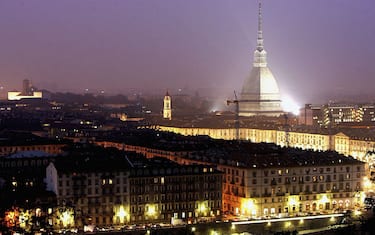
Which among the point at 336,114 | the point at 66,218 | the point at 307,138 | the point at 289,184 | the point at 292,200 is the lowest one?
the point at 66,218

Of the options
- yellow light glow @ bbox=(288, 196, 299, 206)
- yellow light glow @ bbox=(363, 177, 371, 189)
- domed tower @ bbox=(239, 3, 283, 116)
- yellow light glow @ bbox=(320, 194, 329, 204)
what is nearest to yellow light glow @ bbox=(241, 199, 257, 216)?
yellow light glow @ bbox=(288, 196, 299, 206)

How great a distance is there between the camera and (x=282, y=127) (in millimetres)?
73188

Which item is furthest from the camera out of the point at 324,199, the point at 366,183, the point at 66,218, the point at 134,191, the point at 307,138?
the point at 307,138

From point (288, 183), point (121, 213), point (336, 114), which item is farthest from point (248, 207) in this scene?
point (336, 114)

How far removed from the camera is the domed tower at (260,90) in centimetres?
9431

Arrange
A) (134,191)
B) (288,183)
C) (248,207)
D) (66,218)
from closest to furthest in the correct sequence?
(66,218) → (134,191) → (248,207) → (288,183)

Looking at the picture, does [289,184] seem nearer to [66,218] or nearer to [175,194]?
[175,194]

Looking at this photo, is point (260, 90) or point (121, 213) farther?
point (260, 90)

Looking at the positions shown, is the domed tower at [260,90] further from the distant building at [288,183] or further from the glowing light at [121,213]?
the glowing light at [121,213]

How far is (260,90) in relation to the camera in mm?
95000

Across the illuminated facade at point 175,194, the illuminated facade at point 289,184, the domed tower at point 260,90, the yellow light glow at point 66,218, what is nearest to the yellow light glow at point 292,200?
the illuminated facade at point 289,184

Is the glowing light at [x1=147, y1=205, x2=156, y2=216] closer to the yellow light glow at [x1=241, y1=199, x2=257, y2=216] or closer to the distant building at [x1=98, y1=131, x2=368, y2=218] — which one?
the distant building at [x1=98, y1=131, x2=368, y2=218]

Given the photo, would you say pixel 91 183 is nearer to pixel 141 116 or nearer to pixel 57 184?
pixel 57 184

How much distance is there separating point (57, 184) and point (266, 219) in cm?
731
